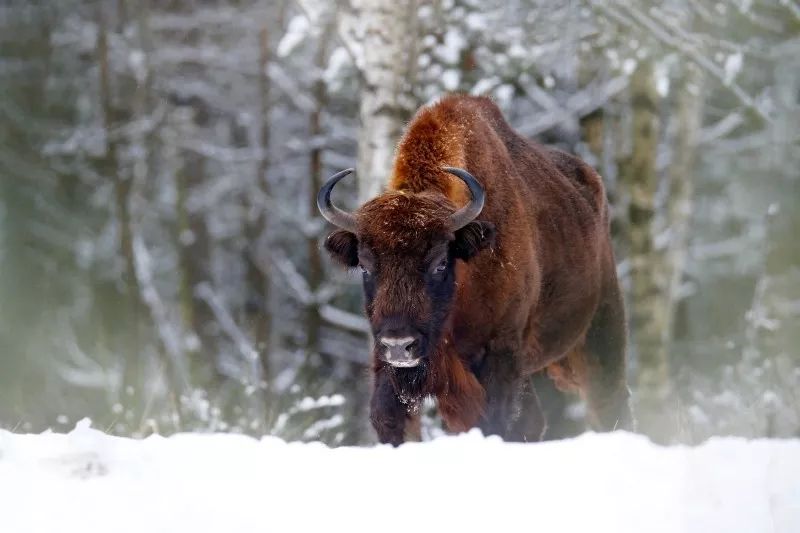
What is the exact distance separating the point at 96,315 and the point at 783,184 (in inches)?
458

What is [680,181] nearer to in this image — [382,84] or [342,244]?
[382,84]

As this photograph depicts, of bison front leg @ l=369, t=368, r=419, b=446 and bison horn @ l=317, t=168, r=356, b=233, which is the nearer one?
bison horn @ l=317, t=168, r=356, b=233

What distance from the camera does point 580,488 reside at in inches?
111

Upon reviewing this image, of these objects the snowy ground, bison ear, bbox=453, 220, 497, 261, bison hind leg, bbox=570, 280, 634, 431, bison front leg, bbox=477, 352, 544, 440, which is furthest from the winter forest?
the snowy ground

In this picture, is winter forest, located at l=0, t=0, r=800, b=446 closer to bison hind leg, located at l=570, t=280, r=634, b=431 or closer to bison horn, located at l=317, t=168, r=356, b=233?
bison hind leg, located at l=570, t=280, r=634, b=431

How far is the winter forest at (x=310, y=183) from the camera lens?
25.7 feet

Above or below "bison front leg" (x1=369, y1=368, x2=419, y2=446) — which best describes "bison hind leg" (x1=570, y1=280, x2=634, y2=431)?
below

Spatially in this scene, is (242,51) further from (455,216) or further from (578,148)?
(455,216)

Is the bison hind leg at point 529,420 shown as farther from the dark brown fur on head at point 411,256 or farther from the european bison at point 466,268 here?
the dark brown fur on head at point 411,256

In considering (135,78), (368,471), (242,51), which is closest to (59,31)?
(135,78)

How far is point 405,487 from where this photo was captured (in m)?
2.85

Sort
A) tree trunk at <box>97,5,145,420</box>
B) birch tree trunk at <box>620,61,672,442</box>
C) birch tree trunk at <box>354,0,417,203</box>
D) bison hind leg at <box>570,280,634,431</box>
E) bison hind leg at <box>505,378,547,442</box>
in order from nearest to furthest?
bison hind leg at <box>505,378,547,442</box> < bison hind leg at <box>570,280,634,431</box> < birch tree trunk at <box>354,0,417,203</box> < birch tree trunk at <box>620,61,672,442</box> < tree trunk at <box>97,5,145,420</box>

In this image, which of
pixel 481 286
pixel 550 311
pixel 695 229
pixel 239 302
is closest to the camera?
pixel 481 286

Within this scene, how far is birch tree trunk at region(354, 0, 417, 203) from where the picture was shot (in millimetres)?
6863
